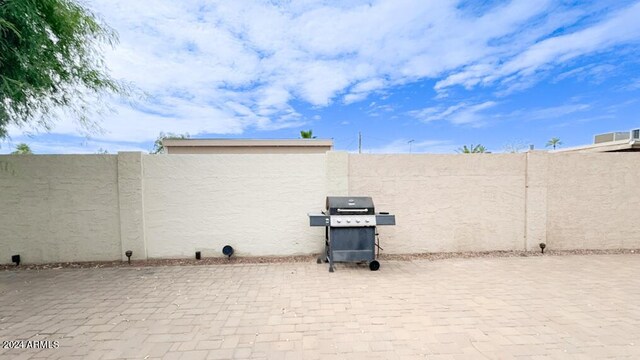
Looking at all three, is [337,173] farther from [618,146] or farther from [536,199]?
[618,146]

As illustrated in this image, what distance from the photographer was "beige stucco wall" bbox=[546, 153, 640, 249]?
584cm

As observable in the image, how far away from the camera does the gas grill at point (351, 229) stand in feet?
15.5

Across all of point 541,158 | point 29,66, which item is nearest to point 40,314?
point 29,66

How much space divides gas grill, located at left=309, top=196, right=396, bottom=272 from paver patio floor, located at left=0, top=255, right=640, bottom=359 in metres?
0.35

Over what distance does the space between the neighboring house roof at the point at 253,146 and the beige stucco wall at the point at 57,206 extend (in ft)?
23.5

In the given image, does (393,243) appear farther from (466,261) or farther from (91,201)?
(91,201)

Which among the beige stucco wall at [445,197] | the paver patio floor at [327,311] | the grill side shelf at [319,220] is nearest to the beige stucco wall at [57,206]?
the paver patio floor at [327,311]

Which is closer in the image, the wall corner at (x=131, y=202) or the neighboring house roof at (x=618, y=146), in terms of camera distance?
the wall corner at (x=131, y=202)

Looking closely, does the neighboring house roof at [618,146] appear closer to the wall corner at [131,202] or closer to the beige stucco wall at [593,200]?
the beige stucco wall at [593,200]

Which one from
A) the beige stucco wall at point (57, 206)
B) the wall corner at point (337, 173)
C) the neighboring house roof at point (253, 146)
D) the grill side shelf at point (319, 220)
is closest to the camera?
the grill side shelf at point (319, 220)

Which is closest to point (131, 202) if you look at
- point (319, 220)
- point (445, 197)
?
point (319, 220)

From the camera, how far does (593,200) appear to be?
19.3ft

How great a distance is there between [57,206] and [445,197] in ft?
25.6

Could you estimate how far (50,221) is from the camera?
519 centimetres
